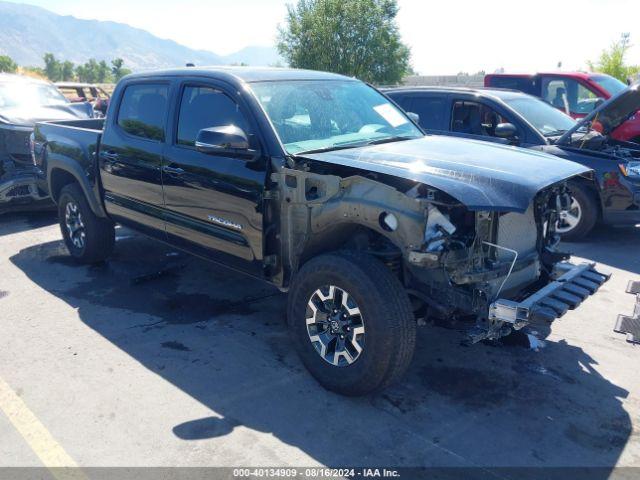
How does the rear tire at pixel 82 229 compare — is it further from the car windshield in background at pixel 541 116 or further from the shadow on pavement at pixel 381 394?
the car windshield in background at pixel 541 116

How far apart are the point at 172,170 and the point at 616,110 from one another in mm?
5122

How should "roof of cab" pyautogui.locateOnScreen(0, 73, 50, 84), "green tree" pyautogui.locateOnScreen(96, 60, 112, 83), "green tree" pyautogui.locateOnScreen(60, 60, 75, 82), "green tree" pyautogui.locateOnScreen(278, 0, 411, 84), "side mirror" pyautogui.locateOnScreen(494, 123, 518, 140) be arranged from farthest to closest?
1. "green tree" pyautogui.locateOnScreen(96, 60, 112, 83)
2. "green tree" pyautogui.locateOnScreen(60, 60, 75, 82)
3. "green tree" pyautogui.locateOnScreen(278, 0, 411, 84)
4. "roof of cab" pyautogui.locateOnScreen(0, 73, 50, 84)
5. "side mirror" pyautogui.locateOnScreen(494, 123, 518, 140)

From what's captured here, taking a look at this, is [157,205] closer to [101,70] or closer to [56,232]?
[56,232]

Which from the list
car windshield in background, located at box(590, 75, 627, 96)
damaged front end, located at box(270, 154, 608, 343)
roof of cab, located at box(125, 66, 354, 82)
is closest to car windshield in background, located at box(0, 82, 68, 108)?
roof of cab, located at box(125, 66, 354, 82)

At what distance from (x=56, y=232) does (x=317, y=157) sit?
538 centimetres

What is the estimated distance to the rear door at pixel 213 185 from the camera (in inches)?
161

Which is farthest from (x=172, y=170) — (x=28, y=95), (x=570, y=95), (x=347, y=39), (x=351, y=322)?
(x=347, y=39)

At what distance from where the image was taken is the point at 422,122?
316 inches

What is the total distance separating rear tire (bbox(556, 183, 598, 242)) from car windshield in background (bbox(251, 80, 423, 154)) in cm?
313

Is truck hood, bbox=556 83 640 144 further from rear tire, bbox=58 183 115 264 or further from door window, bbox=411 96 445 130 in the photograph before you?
rear tire, bbox=58 183 115 264

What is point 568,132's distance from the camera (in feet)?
23.4

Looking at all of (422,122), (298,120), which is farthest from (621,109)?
(298,120)

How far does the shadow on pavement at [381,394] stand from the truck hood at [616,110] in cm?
355

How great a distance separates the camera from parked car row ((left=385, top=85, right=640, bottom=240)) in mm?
6793
